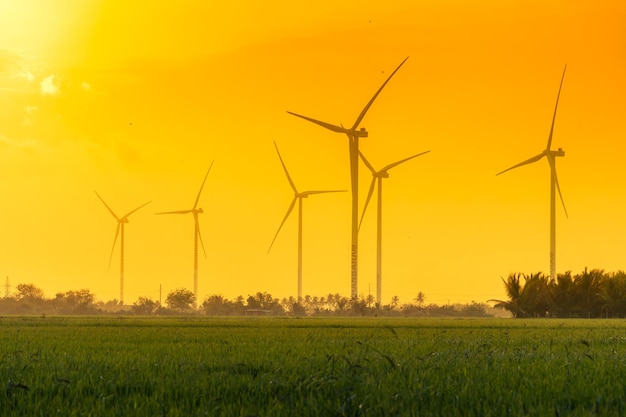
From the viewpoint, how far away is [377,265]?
103m

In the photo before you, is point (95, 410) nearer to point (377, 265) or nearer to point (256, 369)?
point (256, 369)

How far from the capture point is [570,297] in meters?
96.1

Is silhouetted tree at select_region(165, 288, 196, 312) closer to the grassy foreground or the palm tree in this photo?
the palm tree

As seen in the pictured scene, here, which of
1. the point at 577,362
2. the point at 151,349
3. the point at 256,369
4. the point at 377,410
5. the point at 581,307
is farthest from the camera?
the point at 581,307

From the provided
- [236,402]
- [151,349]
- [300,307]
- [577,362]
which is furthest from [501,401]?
[300,307]

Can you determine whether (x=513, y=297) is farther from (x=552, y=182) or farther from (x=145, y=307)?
(x=145, y=307)

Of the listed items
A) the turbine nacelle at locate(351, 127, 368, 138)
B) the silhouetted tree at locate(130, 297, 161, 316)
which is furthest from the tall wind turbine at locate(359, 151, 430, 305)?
the silhouetted tree at locate(130, 297, 161, 316)

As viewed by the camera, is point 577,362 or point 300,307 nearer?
point 577,362

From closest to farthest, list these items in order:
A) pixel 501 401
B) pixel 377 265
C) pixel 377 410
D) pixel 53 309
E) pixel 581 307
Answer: pixel 377 410, pixel 501 401, pixel 581 307, pixel 377 265, pixel 53 309

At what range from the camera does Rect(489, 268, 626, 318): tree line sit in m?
95.1

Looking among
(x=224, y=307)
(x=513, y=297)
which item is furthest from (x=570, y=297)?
(x=224, y=307)

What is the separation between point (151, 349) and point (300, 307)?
342ft

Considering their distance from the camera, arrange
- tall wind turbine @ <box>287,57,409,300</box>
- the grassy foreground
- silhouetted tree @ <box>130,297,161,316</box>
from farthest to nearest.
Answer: silhouetted tree @ <box>130,297,161,316</box> → tall wind turbine @ <box>287,57,409,300</box> → the grassy foreground

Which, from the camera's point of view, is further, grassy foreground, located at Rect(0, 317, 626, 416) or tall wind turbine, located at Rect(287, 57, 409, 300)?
tall wind turbine, located at Rect(287, 57, 409, 300)
